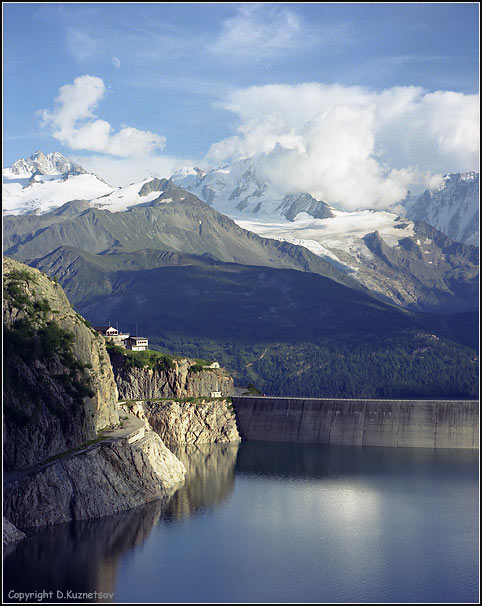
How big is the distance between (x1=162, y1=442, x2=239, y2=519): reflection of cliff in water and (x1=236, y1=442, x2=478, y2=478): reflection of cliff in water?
326 centimetres

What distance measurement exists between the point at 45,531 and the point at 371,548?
40.6 meters

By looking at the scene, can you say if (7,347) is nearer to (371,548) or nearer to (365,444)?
(371,548)

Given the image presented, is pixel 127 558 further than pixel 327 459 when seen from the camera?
No

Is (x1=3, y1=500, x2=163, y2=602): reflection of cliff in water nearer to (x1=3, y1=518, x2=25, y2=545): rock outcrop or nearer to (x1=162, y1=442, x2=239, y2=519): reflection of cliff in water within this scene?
(x1=3, y1=518, x2=25, y2=545): rock outcrop

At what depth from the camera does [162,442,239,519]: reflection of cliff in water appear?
140m

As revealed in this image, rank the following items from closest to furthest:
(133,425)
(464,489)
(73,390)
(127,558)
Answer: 1. (127,558)
2. (73,390)
3. (464,489)
4. (133,425)

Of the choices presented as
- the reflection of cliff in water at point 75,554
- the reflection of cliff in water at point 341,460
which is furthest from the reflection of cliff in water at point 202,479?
the reflection of cliff in water at point 75,554

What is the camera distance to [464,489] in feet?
499

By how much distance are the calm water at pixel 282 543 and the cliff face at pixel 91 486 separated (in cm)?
237

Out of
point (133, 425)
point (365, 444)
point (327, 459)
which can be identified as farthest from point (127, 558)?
point (365, 444)


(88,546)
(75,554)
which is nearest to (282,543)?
(88,546)

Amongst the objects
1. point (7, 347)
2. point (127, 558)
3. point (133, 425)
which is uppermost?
point (7, 347)

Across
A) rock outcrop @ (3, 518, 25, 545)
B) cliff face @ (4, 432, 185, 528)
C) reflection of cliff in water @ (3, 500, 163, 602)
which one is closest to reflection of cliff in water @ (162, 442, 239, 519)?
cliff face @ (4, 432, 185, 528)

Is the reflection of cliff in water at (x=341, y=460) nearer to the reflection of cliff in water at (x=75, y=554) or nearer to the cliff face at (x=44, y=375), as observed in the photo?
the cliff face at (x=44, y=375)
